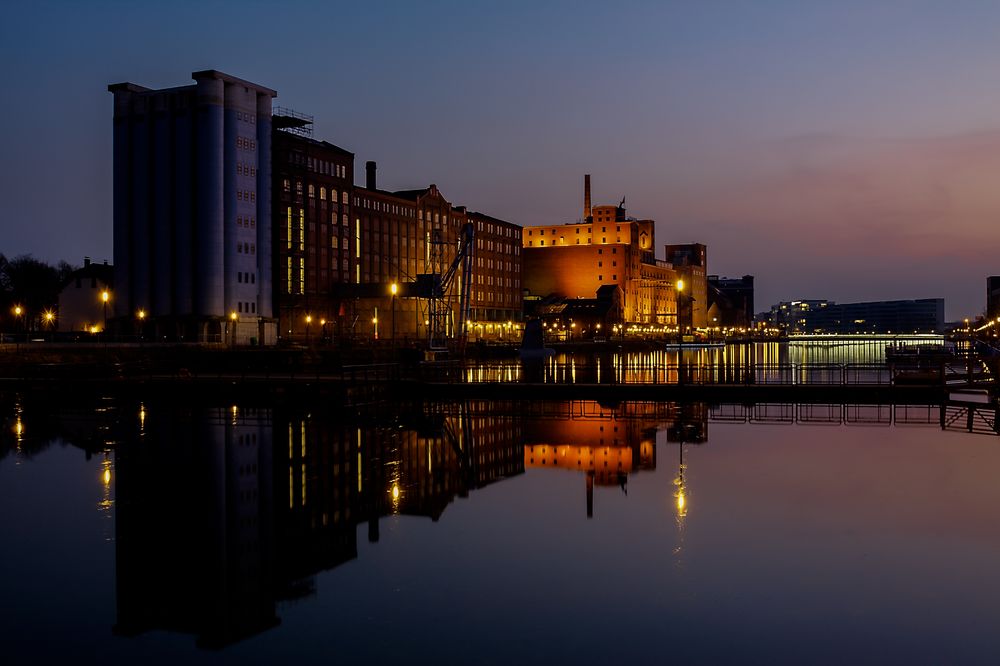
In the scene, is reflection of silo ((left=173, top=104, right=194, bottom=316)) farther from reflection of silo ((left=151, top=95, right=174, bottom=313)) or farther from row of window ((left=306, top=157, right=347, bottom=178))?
row of window ((left=306, top=157, right=347, bottom=178))

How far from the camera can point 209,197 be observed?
9281 centimetres

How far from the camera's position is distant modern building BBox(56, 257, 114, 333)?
10462 cm

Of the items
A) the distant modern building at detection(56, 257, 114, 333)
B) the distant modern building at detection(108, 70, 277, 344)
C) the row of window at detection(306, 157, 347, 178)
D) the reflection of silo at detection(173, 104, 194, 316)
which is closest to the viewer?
the distant modern building at detection(108, 70, 277, 344)

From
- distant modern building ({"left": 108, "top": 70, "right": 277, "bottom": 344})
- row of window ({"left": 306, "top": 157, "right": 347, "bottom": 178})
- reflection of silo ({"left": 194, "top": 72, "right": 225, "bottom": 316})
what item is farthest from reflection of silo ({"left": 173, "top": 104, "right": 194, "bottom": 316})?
row of window ({"left": 306, "top": 157, "right": 347, "bottom": 178})

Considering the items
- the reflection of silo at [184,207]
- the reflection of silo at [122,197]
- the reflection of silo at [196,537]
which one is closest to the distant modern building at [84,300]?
the reflection of silo at [122,197]

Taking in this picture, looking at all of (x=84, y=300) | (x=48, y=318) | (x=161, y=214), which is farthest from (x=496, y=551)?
(x=48, y=318)

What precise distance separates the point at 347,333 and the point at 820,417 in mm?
77387

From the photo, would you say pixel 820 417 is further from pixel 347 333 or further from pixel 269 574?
pixel 347 333

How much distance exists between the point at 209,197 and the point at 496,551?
81.7 m

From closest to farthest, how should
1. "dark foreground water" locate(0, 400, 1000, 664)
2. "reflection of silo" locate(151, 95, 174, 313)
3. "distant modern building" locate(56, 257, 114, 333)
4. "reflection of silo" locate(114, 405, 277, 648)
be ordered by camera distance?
"dark foreground water" locate(0, 400, 1000, 664), "reflection of silo" locate(114, 405, 277, 648), "reflection of silo" locate(151, 95, 174, 313), "distant modern building" locate(56, 257, 114, 333)

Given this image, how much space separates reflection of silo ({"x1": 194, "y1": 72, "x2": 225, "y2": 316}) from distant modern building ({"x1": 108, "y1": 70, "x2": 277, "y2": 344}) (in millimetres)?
105

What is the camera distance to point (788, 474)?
29.1 meters

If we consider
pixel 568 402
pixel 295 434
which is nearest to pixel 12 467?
pixel 295 434

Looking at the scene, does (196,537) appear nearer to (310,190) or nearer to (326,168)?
(310,190)
